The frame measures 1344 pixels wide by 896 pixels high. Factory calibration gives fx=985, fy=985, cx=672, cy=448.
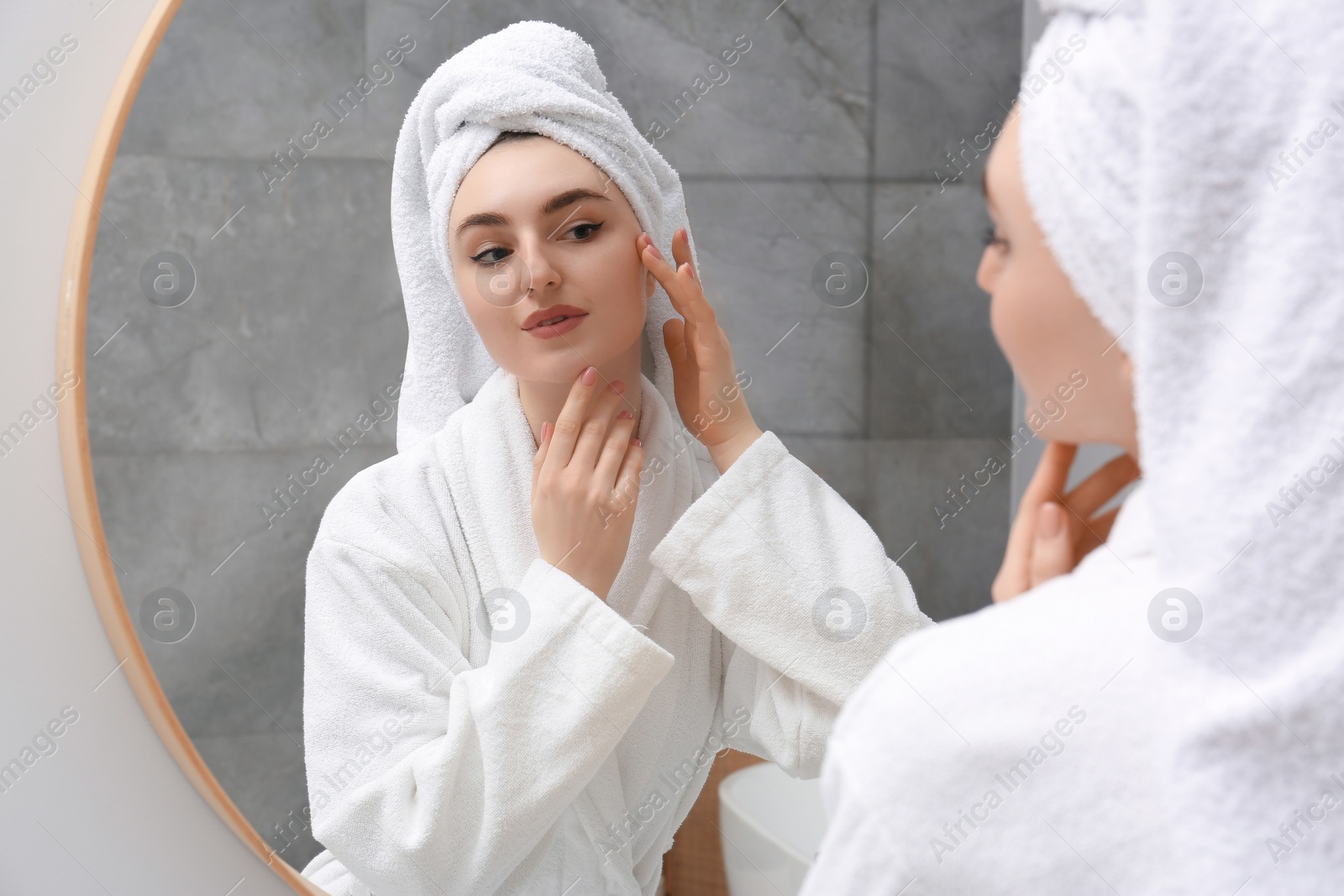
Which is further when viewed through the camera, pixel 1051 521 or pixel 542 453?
pixel 542 453

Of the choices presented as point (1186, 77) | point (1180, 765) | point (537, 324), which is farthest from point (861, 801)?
point (537, 324)

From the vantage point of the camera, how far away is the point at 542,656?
21.2 inches

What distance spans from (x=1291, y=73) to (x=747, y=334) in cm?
35

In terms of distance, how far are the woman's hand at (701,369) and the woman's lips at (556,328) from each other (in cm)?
5

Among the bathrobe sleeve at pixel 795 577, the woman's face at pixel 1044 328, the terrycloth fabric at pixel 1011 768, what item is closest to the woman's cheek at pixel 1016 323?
the woman's face at pixel 1044 328

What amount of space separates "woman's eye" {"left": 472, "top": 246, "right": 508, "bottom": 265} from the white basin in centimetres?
36

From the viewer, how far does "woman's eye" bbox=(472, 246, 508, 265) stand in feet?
1.77

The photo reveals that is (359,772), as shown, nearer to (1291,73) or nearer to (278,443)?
(278,443)

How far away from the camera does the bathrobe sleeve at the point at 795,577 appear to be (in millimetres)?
559

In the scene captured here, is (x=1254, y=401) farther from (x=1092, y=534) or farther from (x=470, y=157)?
(x=470, y=157)

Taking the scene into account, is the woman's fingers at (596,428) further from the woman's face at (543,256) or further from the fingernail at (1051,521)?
the fingernail at (1051,521)

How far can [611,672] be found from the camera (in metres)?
0.54

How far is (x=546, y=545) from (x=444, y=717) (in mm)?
110

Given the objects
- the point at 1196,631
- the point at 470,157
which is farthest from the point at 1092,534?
the point at 470,157
